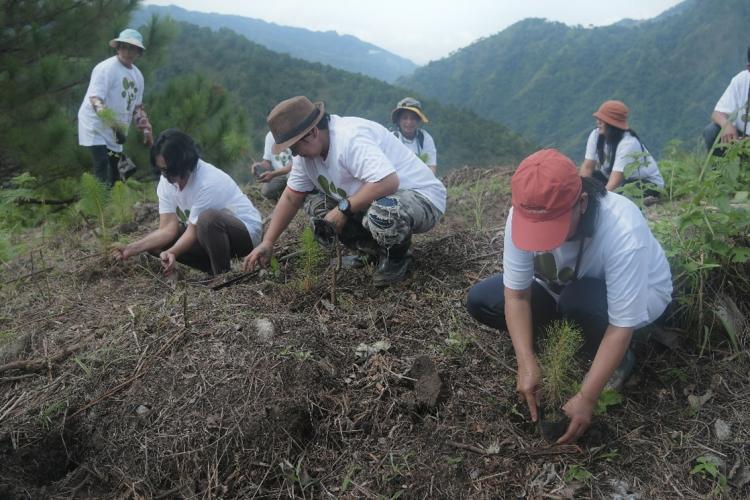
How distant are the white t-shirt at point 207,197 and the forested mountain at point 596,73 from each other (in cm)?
2458

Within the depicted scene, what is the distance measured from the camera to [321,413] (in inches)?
84.8

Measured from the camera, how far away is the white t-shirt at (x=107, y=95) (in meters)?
4.79

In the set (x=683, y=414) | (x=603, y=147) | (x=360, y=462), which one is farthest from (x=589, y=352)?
(x=603, y=147)

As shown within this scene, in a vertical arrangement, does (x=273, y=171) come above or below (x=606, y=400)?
below

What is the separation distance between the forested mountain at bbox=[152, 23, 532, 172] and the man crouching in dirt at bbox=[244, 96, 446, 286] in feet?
71.9

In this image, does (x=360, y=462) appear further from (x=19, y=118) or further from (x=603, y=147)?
(x=19, y=118)

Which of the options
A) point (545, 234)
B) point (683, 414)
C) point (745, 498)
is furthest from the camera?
point (683, 414)

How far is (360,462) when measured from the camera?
1999mm

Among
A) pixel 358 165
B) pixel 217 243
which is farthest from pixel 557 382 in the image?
pixel 217 243

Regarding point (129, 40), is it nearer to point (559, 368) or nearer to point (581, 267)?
point (581, 267)

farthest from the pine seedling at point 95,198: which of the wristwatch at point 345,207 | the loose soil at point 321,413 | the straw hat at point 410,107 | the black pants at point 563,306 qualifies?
the straw hat at point 410,107

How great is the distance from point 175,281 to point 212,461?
1500 mm

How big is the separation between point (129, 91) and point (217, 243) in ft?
8.44

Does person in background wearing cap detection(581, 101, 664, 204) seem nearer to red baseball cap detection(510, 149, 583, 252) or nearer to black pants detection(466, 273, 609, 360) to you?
black pants detection(466, 273, 609, 360)
